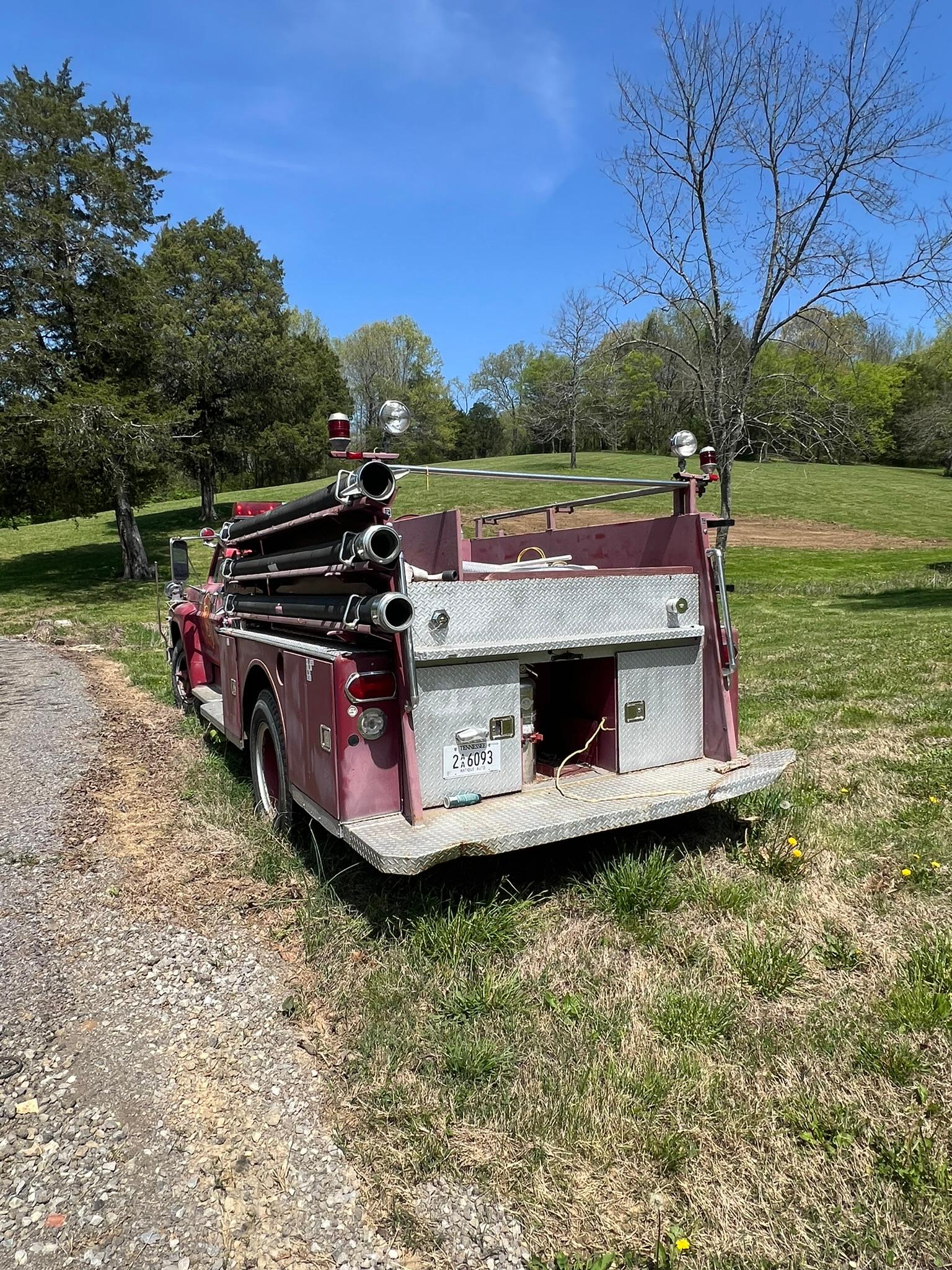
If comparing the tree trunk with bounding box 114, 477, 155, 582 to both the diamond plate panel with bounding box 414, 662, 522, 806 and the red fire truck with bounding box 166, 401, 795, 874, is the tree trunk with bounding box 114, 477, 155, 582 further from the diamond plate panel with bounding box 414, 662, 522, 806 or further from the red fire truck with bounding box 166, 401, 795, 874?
the diamond plate panel with bounding box 414, 662, 522, 806

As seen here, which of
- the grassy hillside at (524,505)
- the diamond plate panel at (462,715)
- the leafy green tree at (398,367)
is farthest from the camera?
the leafy green tree at (398,367)

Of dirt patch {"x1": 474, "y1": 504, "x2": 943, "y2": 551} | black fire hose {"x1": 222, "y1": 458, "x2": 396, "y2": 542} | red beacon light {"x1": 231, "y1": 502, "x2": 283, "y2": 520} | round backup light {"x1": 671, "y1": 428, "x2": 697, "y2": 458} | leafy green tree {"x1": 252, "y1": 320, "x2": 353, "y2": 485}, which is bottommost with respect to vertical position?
dirt patch {"x1": 474, "y1": 504, "x2": 943, "y2": 551}

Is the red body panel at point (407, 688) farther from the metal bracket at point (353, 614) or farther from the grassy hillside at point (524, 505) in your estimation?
the grassy hillside at point (524, 505)

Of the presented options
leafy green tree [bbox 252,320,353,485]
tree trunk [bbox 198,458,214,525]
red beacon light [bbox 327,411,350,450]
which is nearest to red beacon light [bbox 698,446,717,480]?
red beacon light [bbox 327,411,350,450]

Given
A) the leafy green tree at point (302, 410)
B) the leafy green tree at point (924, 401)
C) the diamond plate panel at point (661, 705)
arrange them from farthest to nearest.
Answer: the leafy green tree at point (924, 401)
the leafy green tree at point (302, 410)
the diamond plate panel at point (661, 705)

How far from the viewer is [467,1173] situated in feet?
7.71

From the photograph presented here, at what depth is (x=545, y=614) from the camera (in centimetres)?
381

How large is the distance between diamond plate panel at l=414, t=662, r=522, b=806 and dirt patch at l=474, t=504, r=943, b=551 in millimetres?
22675

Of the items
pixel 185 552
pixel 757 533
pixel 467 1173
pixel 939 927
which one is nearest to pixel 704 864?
pixel 939 927

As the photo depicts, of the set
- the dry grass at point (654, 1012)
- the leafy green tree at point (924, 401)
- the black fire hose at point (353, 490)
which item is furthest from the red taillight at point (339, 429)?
the leafy green tree at point (924, 401)

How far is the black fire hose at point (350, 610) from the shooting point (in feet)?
10.5

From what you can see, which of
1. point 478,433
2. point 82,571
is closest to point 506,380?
point 478,433

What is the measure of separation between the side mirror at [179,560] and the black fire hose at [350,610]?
3.18 m

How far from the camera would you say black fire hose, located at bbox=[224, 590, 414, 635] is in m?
3.21
